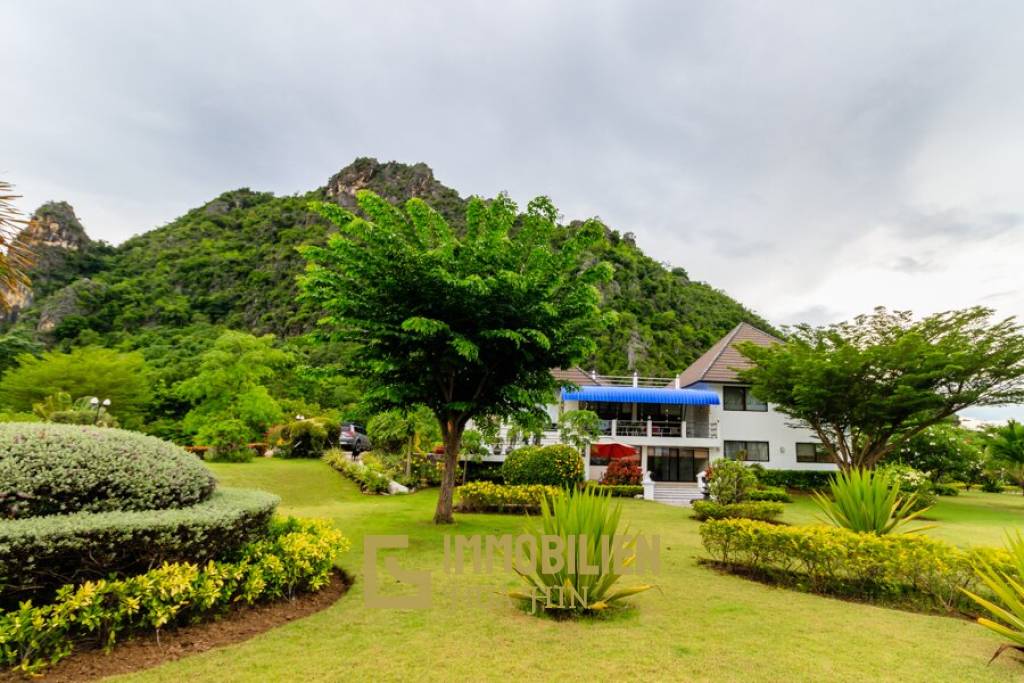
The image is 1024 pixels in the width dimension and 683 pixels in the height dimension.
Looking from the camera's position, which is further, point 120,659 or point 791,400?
point 791,400

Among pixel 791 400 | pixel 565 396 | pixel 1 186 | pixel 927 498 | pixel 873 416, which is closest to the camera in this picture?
pixel 1 186

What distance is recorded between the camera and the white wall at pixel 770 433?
25359mm

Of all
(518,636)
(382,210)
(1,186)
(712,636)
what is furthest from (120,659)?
(382,210)

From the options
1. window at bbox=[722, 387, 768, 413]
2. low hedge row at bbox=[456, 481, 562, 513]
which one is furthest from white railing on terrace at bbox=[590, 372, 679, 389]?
low hedge row at bbox=[456, 481, 562, 513]

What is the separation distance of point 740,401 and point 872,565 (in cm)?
2072

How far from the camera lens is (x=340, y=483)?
18.2 m

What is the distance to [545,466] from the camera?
18.1m

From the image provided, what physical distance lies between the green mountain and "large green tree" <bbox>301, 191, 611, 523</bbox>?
31.5 m

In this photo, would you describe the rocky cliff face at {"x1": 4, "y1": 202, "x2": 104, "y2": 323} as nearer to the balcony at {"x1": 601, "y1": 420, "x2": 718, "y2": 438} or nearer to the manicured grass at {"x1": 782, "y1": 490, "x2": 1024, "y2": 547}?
the balcony at {"x1": 601, "y1": 420, "x2": 718, "y2": 438}

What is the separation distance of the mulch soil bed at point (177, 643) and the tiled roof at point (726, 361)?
22.8 metres

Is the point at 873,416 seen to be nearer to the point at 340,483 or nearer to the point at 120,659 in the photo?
the point at 340,483

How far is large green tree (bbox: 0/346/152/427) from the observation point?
27703 millimetres

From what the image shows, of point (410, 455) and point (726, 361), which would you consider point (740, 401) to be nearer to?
point (726, 361)

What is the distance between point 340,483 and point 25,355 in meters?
25.9
